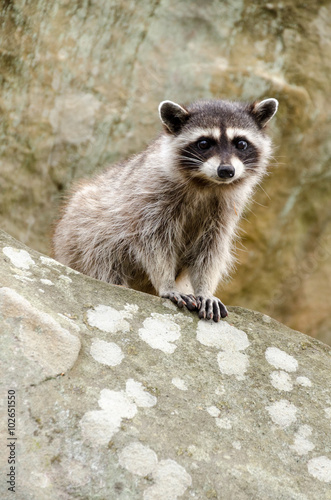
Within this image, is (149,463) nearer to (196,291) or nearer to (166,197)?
(196,291)

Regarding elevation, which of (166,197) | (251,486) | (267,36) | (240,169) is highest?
(267,36)

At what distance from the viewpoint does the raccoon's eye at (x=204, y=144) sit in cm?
439

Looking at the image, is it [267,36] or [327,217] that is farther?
[327,217]

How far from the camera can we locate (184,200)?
4574mm

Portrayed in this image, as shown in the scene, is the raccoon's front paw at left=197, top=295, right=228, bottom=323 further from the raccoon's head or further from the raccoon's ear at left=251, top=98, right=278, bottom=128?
the raccoon's ear at left=251, top=98, right=278, bottom=128

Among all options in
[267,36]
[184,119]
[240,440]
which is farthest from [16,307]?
[267,36]

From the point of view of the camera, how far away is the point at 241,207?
15.5 feet

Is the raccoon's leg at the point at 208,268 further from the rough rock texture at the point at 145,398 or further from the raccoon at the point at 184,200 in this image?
the rough rock texture at the point at 145,398

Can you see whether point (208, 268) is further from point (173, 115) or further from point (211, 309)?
point (173, 115)

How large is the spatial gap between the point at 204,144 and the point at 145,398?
2235mm

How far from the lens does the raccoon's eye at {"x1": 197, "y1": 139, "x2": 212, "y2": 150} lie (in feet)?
14.4

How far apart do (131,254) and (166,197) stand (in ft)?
1.91

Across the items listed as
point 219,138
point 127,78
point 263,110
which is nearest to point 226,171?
point 219,138

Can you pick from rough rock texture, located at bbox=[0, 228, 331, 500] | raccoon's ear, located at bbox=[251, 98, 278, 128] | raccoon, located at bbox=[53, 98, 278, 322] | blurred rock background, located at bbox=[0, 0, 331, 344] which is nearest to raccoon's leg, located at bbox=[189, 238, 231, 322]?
raccoon, located at bbox=[53, 98, 278, 322]
